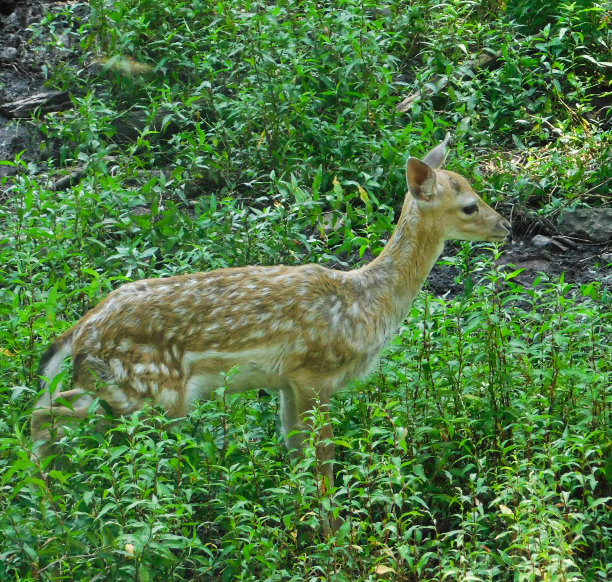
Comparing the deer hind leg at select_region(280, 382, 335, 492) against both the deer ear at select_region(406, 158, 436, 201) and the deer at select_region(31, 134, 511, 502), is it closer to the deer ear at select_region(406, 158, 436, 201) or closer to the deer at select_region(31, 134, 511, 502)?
the deer at select_region(31, 134, 511, 502)

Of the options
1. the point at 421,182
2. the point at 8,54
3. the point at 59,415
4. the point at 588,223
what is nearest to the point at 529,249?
the point at 588,223

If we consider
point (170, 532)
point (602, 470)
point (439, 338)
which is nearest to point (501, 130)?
point (439, 338)

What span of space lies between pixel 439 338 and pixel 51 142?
5.02 metres

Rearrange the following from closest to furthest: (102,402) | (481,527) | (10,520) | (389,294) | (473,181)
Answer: (10,520) → (481,527) → (102,402) → (389,294) → (473,181)

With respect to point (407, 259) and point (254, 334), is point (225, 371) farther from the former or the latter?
point (407, 259)

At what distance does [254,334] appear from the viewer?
6.39 metres

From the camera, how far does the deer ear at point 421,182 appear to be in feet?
22.8

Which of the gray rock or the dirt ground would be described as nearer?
the dirt ground

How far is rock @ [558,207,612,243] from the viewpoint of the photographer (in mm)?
9016

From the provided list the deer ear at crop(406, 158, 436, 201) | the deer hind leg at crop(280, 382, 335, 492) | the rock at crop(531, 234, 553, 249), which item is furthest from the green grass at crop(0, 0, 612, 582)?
the deer ear at crop(406, 158, 436, 201)

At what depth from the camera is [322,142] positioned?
9.45m

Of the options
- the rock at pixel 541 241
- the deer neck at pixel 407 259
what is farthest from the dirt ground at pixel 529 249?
the deer neck at pixel 407 259

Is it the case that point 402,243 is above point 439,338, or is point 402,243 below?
above

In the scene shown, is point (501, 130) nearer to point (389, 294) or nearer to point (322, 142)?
point (322, 142)
